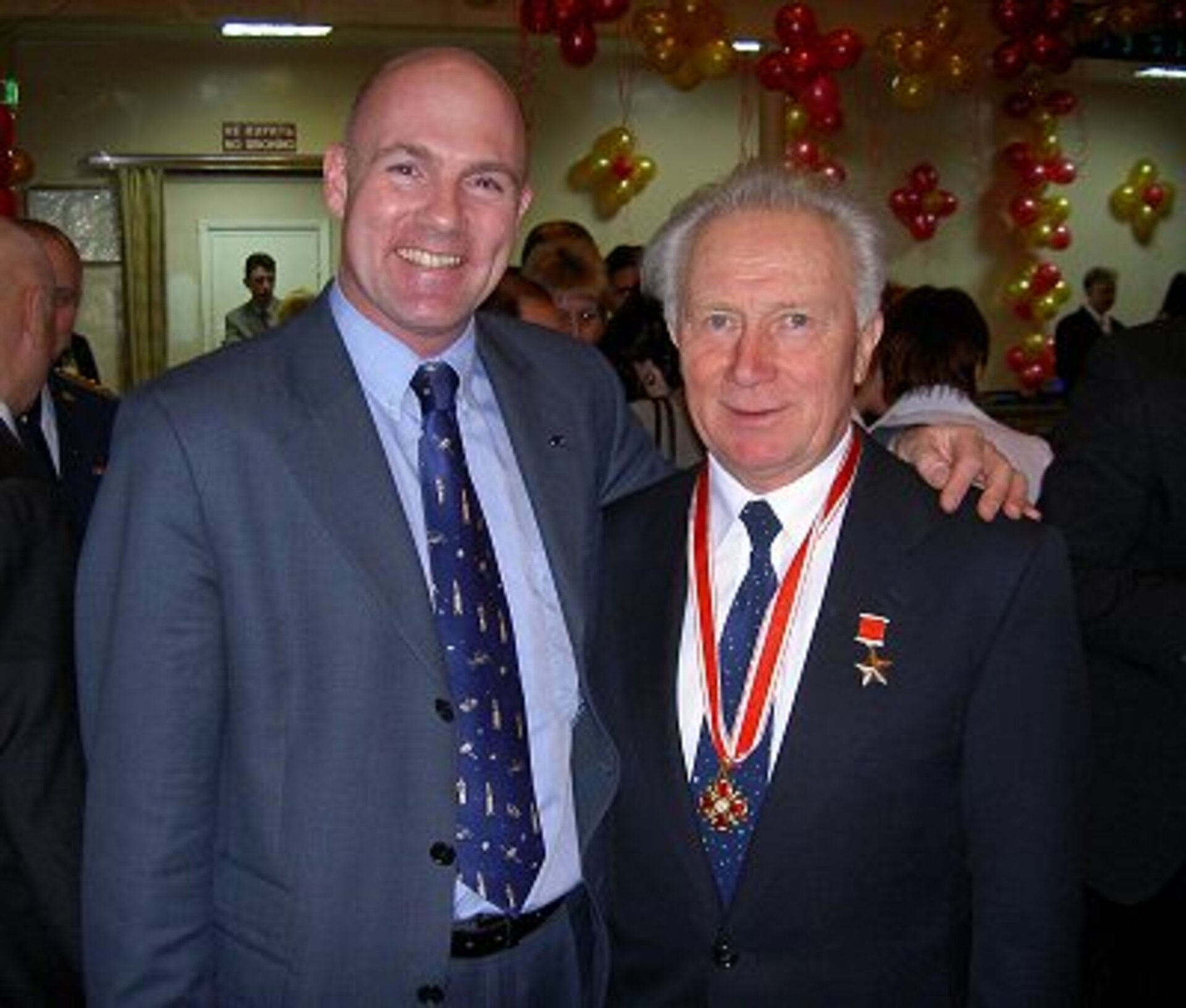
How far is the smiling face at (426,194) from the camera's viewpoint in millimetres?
1765

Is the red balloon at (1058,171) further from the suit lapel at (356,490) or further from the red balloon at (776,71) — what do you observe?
the suit lapel at (356,490)

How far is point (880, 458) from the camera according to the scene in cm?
183

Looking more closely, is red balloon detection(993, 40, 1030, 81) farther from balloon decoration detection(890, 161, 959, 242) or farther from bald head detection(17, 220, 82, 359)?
bald head detection(17, 220, 82, 359)

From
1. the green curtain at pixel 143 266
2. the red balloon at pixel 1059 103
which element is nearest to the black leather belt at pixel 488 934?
the green curtain at pixel 143 266

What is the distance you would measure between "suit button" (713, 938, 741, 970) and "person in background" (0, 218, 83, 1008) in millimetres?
934

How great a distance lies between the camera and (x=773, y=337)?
1.72 m

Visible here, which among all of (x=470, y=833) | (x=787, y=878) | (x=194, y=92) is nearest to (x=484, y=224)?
(x=470, y=833)

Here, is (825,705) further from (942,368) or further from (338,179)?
(942,368)

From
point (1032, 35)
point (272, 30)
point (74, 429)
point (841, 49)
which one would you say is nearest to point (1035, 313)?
point (1032, 35)

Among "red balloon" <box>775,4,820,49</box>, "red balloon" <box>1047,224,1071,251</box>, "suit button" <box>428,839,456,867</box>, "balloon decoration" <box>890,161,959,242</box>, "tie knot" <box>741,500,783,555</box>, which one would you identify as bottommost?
"suit button" <box>428,839,456,867</box>

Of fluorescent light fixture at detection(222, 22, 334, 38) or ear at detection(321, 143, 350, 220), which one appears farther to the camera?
fluorescent light fixture at detection(222, 22, 334, 38)

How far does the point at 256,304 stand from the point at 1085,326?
639cm

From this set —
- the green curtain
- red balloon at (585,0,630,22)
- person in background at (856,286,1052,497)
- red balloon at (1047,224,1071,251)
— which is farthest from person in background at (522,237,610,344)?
red balloon at (1047,224,1071,251)

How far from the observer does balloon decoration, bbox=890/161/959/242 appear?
11070 mm
